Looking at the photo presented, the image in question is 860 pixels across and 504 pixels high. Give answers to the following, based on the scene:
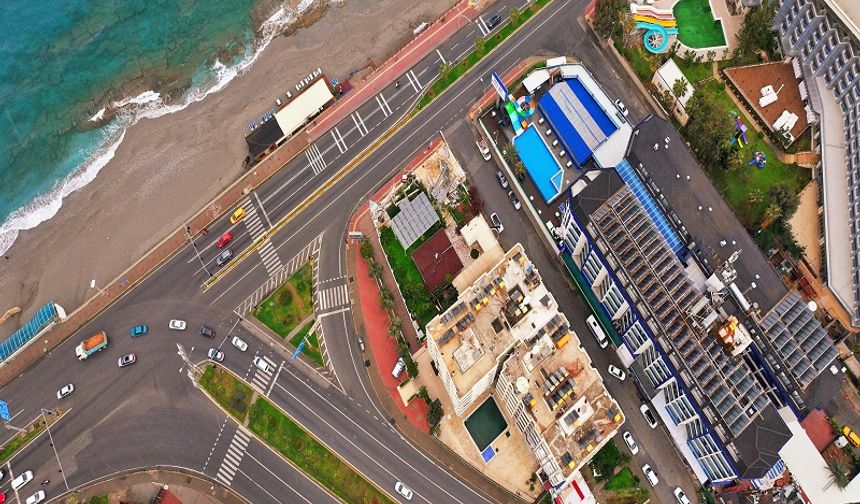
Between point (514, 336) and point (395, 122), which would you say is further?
point (395, 122)

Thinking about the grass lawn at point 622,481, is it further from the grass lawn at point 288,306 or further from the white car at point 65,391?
the white car at point 65,391

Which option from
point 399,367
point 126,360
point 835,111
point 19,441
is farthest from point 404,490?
point 835,111

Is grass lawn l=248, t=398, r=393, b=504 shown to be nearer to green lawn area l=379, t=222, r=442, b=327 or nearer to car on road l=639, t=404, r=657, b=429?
Answer: green lawn area l=379, t=222, r=442, b=327

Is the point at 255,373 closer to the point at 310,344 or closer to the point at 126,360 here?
the point at 310,344

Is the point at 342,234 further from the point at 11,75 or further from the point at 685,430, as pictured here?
the point at 11,75

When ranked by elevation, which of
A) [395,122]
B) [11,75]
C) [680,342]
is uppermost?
[11,75]

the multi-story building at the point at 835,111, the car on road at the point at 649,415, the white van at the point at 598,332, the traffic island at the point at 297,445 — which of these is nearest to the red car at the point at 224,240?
the traffic island at the point at 297,445

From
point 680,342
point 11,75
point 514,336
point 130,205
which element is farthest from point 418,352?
point 11,75
